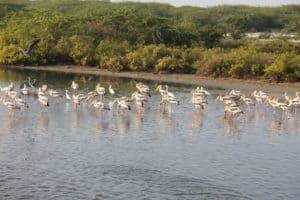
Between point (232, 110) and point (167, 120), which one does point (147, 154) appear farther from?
point (232, 110)

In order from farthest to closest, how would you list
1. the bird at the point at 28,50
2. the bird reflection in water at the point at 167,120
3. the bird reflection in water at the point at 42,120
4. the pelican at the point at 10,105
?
1. the bird at the point at 28,50
2. the pelican at the point at 10,105
3. the bird reflection in water at the point at 167,120
4. the bird reflection in water at the point at 42,120

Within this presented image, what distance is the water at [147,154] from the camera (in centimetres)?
1928

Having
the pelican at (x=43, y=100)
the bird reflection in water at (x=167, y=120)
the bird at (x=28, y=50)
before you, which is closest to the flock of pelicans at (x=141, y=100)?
the pelican at (x=43, y=100)

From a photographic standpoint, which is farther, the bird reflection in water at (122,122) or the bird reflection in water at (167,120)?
the bird reflection in water at (167,120)

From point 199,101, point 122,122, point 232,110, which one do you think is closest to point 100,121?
point 122,122

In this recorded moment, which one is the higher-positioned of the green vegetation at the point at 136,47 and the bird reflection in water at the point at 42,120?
the green vegetation at the point at 136,47

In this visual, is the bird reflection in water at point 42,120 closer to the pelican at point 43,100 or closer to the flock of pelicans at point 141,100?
the pelican at point 43,100

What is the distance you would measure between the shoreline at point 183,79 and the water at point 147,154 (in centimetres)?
1033

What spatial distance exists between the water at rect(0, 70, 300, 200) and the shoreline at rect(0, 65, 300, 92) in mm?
10331

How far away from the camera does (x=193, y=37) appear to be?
62938 millimetres

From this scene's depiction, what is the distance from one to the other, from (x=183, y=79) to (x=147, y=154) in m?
25.3

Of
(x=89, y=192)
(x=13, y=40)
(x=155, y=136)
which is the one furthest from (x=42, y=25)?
(x=89, y=192)

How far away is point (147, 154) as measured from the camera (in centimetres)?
2355

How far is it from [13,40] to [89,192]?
4277 cm
